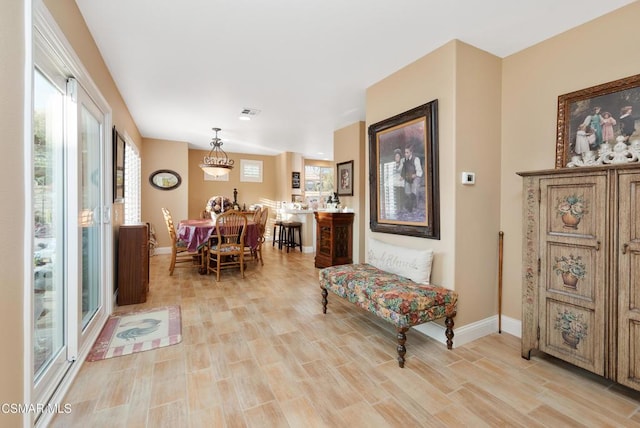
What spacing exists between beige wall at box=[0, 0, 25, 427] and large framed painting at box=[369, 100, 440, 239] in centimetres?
266

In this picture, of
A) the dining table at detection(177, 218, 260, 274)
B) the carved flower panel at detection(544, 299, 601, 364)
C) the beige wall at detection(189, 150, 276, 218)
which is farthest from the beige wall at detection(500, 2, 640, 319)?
the beige wall at detection(189, 150, 276, 218)

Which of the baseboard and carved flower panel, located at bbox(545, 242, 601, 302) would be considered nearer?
carved flower panel, located at bbox(545, 242, 601, 302)

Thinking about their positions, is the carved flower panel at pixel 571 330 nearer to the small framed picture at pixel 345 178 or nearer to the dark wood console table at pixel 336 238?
the dark wood console table at pixel 336 238

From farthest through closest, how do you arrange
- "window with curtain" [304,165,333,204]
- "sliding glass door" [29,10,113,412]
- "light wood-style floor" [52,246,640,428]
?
1. "window with curtain" [304,165,333,204]
2. "sliding glass door" [29,10,113,412]
3. "light wood-style floor" [52,246,640,428]

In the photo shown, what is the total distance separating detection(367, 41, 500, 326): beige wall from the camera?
2445mm

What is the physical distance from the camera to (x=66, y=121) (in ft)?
6.59

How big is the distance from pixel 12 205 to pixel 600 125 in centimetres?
345

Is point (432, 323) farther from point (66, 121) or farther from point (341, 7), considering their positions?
point (66, 121)

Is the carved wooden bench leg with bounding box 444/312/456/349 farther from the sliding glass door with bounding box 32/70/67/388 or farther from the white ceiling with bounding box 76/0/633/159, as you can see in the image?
the sliding glass door with bounding box 32/70/67/388

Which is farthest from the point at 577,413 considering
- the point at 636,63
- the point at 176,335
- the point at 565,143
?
the point at 176,335

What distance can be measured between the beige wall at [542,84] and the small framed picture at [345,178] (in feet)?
8.43

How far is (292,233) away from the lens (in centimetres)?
716

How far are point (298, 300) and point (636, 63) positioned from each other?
3.55 meters

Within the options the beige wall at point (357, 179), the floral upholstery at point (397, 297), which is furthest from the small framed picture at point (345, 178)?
the floral upholstery at point (397, 297)
